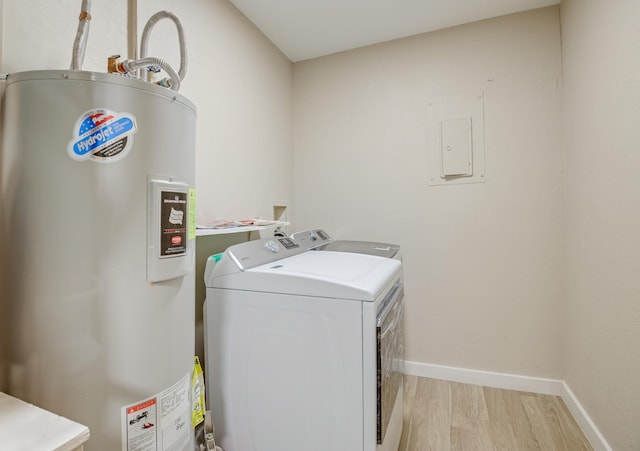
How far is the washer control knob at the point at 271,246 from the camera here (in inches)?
59.8

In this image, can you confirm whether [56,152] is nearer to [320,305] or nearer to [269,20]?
[320,305]

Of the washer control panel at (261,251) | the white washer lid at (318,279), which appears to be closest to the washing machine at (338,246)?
the washer control panel at (261,251)

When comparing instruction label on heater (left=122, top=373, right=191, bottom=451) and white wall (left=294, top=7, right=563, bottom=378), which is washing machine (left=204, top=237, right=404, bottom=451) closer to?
instruction label on heater (left=122, top=373, right=191, bottom=451)

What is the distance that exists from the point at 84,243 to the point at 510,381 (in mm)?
2549

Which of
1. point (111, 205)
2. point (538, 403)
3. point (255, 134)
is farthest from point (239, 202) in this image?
point (538, 403)

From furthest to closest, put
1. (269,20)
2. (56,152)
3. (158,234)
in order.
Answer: (269,20)
(158,234)
(56,152)

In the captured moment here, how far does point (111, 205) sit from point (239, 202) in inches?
48.2

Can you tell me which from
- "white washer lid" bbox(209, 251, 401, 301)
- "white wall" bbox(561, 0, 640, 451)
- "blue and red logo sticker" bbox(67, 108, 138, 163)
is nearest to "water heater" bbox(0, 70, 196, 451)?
"blue and red logo sticker" bbox(67, 108, 138, 163)

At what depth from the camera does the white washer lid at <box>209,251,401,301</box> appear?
1.10 metres

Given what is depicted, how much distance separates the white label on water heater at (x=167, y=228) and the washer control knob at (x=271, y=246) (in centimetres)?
61

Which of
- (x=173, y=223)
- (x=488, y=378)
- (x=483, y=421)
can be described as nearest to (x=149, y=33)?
(x=173, y=223)

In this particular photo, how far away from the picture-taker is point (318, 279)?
1.13 metres

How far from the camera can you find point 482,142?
218cm

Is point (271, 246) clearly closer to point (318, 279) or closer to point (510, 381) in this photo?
point (318, 279)
